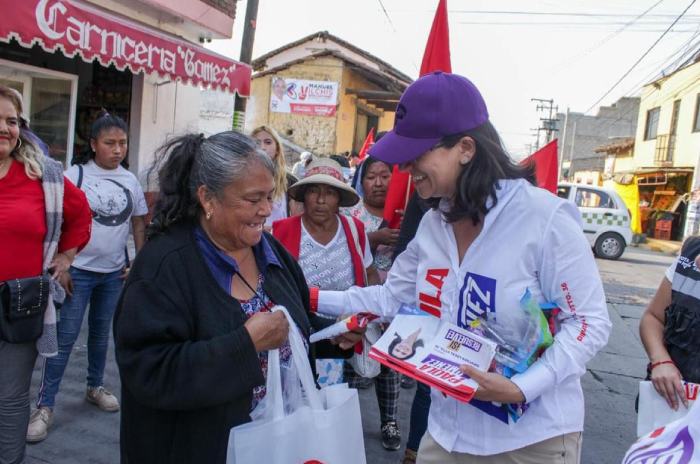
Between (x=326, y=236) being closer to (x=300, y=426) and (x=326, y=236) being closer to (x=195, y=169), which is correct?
(x=195, y=169)

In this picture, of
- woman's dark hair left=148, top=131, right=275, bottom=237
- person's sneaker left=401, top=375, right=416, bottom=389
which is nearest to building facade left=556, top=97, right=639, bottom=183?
person's sneaker left=401, top=375, right=416, bottom=389

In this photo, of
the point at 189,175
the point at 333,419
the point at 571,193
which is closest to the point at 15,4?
the point at 189,175


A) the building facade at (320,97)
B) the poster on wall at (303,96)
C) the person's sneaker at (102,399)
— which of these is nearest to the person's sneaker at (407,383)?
the person's sneaker at (102,399)

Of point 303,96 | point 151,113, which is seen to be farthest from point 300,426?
point 303,96

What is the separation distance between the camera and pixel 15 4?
5168 millimetres

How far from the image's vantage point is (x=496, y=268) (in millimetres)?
1729

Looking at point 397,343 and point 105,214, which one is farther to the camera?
point 105,214

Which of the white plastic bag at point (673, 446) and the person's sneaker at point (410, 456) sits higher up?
the white plastic bag at point (673, 446)

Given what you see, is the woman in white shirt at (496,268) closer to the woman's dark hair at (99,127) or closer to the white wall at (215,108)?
the woman's dark hair at (99,127)

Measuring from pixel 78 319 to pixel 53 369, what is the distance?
1.09ft

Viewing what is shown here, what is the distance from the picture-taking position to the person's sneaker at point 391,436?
12.3ft

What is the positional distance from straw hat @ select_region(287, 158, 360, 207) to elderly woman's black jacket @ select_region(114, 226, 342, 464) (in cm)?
181

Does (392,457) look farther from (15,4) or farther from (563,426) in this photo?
(15,4)

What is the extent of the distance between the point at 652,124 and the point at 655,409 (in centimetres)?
2933
